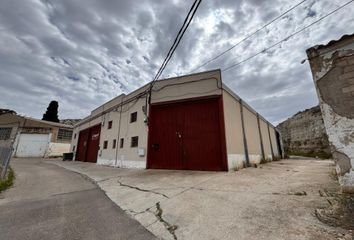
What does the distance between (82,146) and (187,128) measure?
50.1 feet

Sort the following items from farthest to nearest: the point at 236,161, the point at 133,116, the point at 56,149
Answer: the point at 56,149 → the point at 133,116 → the point at 236,161

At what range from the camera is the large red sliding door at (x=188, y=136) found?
7777 mm

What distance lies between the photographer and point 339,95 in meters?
3.26

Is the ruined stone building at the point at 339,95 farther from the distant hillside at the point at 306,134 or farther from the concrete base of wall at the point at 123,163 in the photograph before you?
the distant hillside at the point at 306,134

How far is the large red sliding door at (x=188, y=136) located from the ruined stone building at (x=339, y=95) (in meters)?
4.46

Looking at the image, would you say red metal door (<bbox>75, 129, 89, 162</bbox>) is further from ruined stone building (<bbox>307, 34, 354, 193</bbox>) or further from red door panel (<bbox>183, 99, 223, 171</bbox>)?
ruined stone building (<bbox>307, 34, 354, 193</bbox>)

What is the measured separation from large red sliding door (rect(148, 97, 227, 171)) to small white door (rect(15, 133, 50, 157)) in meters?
23.4

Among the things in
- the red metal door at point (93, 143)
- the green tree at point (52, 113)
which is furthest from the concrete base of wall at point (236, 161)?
the green tree at point (52, 113)

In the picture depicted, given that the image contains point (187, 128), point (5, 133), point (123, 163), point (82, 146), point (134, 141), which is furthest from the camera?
point (5, 133)

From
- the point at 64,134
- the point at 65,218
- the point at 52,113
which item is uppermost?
the point at 52,113

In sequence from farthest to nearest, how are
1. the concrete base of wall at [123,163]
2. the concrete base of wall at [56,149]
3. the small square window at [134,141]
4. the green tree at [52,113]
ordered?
the green tree at [52,113]
the concrete base of wall at [56,149]
the small square window at [134,141]
the concrete base of wall at [123,163]

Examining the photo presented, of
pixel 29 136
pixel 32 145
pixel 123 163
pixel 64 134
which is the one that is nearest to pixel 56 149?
pixel 64 134

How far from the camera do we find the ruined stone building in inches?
120

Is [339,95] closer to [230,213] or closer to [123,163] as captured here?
[230,213]
